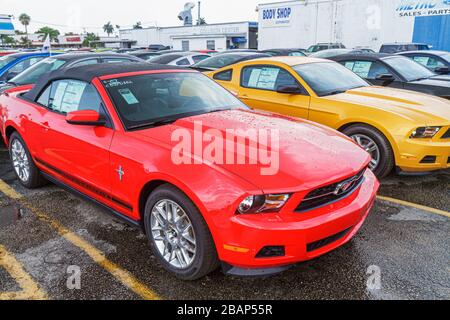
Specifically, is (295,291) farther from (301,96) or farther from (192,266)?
(301,96)

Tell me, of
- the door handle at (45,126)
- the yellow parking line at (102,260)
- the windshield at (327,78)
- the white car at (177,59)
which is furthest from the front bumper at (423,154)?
the white car at (177,59)

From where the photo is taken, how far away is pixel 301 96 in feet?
17.8

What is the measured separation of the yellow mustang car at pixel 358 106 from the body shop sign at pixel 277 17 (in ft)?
90.0

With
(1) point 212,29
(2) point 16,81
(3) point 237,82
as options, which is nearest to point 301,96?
(3) point 237,82

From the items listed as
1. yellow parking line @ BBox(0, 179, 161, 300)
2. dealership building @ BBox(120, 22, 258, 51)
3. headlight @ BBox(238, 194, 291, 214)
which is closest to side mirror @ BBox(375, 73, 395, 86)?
headlight @ BBox(238, 194, 291, 214)

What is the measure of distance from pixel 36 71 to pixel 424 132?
651 centimetres

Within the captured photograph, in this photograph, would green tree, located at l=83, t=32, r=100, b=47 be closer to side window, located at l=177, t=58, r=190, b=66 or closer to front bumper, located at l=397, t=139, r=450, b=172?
side window, located at l=177, t=58, r=190, b=66

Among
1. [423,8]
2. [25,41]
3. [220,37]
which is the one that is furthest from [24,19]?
[423,8]

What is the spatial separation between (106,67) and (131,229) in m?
1.61

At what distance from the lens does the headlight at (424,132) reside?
4.46 metres

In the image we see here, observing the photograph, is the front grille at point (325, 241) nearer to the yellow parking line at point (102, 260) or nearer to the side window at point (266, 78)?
the yellow parking line at point (102, 260)

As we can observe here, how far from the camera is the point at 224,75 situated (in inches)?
261

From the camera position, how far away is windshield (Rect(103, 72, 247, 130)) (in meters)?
3.28

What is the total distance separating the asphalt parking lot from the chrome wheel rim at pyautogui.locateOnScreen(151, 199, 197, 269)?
0.16 metres
